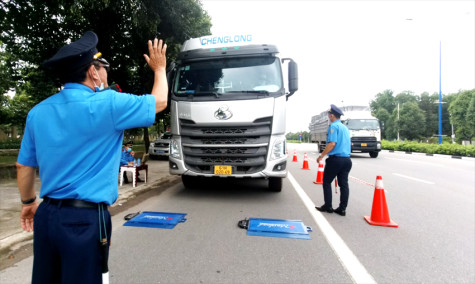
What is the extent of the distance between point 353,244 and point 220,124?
3.04 metres

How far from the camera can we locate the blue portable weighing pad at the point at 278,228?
389 cm

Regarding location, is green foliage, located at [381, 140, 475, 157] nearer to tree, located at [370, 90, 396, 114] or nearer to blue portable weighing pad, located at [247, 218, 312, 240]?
blue portable weighing pad, located at [247, 218, 312, 240]

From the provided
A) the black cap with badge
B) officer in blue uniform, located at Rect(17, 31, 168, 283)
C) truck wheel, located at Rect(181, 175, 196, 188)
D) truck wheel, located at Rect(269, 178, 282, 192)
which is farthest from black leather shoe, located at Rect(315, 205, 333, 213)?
the black cap with badge

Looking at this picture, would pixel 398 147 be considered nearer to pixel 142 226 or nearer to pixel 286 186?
pixel 286 186

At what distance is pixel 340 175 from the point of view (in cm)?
512

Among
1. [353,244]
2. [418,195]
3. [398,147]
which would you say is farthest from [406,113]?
[353,244]

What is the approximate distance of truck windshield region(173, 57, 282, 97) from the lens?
5.73 meters

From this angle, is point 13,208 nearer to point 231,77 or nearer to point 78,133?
point 231,77

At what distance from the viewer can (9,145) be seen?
27.2 m

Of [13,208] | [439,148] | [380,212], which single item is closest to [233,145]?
[380,212]

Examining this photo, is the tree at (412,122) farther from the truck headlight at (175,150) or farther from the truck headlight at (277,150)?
the truck headlight at (175,150)

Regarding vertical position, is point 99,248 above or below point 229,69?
below

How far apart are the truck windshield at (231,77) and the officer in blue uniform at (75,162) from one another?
420 cm

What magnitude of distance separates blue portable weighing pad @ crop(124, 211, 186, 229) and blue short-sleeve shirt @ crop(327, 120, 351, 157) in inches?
115
